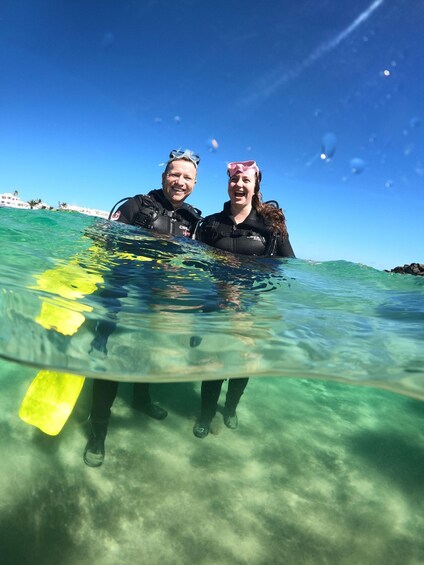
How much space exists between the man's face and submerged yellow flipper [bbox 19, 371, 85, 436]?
3496 mm

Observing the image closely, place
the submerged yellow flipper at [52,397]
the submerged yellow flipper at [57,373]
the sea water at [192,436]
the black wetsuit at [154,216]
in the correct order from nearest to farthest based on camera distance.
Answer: the submerged yellow flipper at [57,373] < the sea water at [192,436] < the submerged yellow flipper at [52,397] < the black wetsuit at [154,216]

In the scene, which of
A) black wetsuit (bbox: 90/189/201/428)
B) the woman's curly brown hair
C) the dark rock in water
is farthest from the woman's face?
the dark rock in water

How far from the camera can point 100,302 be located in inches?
135

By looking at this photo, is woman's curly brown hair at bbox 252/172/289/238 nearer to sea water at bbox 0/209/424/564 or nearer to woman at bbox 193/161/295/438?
woman at bbox 193/161/295/438

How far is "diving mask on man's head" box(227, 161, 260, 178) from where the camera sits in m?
5.44

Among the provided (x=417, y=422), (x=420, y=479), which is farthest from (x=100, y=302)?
(x=417, y=422)

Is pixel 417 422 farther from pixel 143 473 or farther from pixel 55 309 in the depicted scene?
pixel 55 309

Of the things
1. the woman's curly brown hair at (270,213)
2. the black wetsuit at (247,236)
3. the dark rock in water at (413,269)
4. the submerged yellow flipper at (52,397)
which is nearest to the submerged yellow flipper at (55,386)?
the submerged yellow flipper at (52,397)

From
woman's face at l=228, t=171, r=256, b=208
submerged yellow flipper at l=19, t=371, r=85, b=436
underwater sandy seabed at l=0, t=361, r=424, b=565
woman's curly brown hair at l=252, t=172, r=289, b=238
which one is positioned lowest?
underwater sandy seabed at l=0, t=361, r=424, b=565

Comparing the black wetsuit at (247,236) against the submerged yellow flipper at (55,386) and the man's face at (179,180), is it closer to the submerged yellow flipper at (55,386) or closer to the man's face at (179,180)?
the man's face at (179,180)

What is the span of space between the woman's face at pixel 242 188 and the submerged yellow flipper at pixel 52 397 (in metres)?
3.56

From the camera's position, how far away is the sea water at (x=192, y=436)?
9.96 feet

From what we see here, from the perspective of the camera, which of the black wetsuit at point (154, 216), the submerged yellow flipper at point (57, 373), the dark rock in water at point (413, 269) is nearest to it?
the submerged yellow flipper at point (57, 373)

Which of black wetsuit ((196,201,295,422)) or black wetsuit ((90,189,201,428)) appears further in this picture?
black wetsuit ((196,201,295,422))
